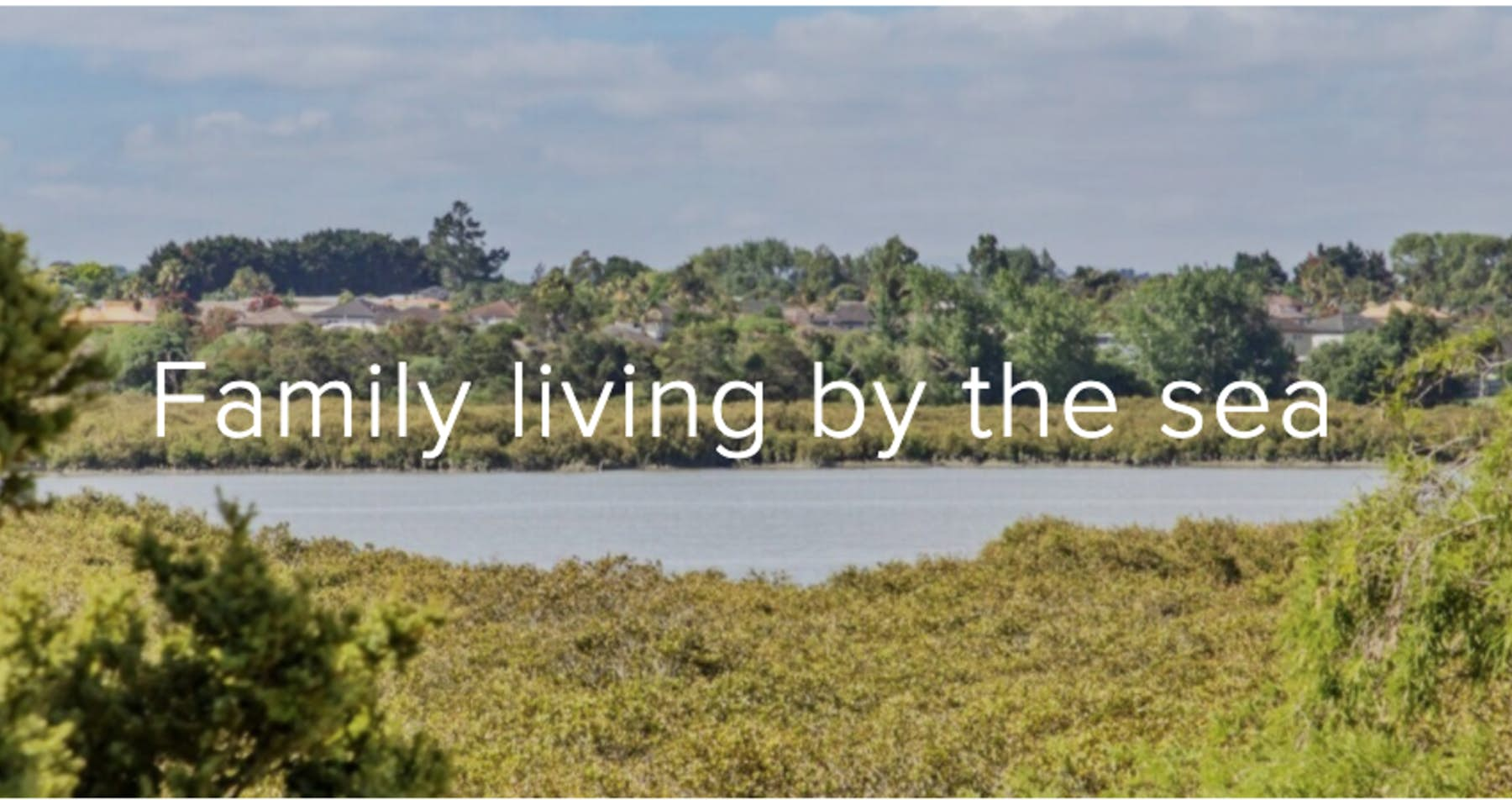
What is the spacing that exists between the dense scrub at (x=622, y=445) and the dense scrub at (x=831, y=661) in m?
31.5

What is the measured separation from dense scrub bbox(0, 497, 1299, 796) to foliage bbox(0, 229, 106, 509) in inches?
77.5

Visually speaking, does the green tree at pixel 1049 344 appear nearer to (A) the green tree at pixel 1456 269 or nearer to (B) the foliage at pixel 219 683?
(A) the green tree at pixel 1456 269

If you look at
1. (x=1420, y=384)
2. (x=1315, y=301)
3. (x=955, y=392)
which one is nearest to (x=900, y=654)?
(x=1420, y=384)

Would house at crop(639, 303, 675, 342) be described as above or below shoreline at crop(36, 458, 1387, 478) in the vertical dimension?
above

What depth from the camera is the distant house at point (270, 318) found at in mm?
74312

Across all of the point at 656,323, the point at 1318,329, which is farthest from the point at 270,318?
the point at 1318,329

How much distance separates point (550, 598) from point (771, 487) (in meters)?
28.6

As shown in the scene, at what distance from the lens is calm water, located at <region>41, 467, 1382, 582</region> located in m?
29.8

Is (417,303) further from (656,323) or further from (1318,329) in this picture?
(1318,329)

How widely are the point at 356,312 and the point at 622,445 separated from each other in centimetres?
4122

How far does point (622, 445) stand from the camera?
52531mm

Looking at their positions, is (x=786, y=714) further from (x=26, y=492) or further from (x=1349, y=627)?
(x=26, y=492)

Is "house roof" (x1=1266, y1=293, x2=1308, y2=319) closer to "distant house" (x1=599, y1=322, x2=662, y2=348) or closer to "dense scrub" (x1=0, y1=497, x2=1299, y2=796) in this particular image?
"distant house" (x1=599, y1=322, x2=662, y2=348)

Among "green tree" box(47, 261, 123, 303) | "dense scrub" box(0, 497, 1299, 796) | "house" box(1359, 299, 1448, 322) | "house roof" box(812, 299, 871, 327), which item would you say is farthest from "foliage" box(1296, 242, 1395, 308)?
"dense scrub" box(0, 497, 1299, 796)
